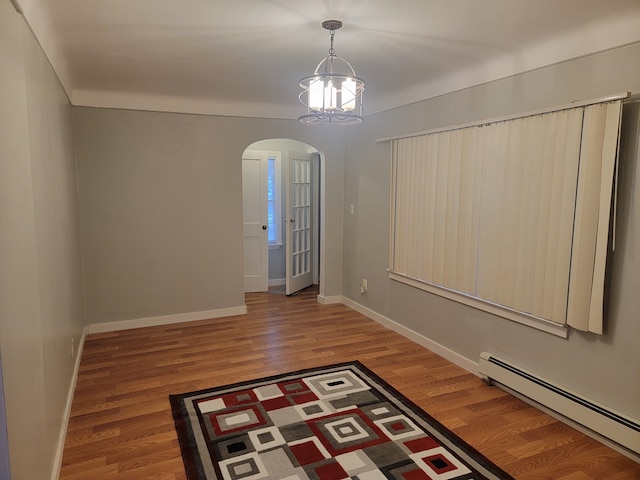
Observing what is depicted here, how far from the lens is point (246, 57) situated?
3.06 metres

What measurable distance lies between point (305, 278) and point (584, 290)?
4122 mm

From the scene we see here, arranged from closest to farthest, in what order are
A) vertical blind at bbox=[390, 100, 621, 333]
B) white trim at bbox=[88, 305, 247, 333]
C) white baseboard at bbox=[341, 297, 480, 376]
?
vertical blind at bbox=[390, 100, 621, 333], white baseboard at bbox=[341, 297, 480, 376], white trim at bbox=[88, 305, 247, 333]

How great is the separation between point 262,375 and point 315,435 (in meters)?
0.92

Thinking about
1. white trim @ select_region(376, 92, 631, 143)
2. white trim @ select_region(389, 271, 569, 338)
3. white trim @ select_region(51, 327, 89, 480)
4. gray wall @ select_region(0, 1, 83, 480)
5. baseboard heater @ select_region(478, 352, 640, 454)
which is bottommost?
white trim @ select_region(51, 327, 89, 480)

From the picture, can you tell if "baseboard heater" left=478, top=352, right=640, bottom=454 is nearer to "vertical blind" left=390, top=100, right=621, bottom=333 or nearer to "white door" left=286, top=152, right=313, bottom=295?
"vertical blind" left=390, top=100, right=621, bottom=333

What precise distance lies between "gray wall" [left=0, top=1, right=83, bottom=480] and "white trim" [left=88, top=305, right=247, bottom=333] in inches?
60.3

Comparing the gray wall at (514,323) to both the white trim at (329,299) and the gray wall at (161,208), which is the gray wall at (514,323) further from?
the gray wall at (161,208)

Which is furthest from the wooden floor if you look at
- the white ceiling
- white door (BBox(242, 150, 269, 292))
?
A: the white ceiling

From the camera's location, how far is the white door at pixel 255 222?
5945 millimetres

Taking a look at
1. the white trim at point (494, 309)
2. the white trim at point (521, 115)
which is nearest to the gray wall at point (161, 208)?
the white trim at point (521, 115)

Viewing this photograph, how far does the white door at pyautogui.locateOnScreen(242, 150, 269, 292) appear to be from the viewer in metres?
5.95

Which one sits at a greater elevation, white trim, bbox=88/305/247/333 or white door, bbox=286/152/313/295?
white door, bbox=286/152/313/295

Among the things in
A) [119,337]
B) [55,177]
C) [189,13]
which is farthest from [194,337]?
[189,13]

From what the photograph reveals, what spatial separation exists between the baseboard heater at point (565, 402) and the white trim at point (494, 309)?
34 cm
